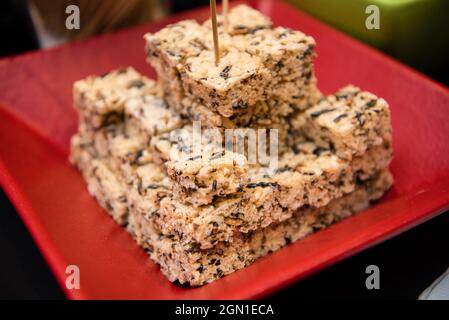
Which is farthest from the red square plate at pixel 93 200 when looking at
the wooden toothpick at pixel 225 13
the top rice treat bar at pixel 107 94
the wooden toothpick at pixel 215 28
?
the wooden toothpick at pixel 215 28

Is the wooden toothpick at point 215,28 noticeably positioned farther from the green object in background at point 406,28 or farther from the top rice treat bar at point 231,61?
the green object in background at point 406,28

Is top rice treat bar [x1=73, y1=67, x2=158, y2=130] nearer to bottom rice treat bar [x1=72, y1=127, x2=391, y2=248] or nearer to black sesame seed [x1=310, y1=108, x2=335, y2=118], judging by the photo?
bottom rice treat bar [x1=72, y1=127, x2=391, y2=248]

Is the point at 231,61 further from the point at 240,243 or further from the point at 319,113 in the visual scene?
the point at 240,243

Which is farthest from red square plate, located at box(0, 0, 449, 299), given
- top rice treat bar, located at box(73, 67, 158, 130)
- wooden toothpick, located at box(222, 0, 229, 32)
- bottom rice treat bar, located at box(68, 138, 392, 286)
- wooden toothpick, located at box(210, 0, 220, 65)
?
wooden toothpick, located at box(210, 0, 220, 65)

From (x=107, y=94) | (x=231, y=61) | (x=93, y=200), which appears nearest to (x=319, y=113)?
(x=231, y=61)
